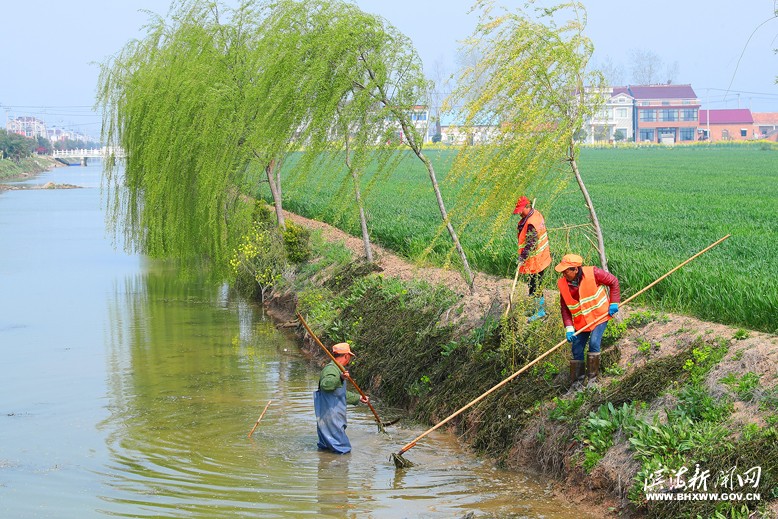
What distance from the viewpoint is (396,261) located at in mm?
21031

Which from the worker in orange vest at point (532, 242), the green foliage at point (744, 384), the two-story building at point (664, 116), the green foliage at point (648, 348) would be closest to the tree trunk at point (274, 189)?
the worker in orange vest at point (532, 242)

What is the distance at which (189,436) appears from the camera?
12.6 metres

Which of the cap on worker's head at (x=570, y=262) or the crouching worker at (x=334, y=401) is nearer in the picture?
the cap on worker's head at (x=570, y=262)

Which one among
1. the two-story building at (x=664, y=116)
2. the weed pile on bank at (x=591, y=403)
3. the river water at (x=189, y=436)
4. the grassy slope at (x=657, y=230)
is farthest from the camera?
the two-story building at (x=664, y=116)

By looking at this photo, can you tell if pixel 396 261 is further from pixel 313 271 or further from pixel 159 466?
pixel 159 466

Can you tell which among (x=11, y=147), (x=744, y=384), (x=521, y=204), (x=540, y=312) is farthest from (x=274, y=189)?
(x=11, y=147)

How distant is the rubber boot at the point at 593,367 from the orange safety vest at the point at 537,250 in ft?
7.34

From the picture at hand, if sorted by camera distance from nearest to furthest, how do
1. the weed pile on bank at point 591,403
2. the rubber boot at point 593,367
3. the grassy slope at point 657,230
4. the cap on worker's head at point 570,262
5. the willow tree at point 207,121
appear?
the weed pile on bank at point 591,403 → the cap on worker's head at point 570,262 → the rubber boot at point 593,367 → the grassy slope at point 657,230 → the willow tree at point 207,121

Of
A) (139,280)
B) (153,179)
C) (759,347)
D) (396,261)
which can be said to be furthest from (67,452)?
(139,280)

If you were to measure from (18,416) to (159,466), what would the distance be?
354cm

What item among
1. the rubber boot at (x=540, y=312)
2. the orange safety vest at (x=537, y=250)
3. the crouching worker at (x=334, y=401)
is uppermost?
the orange safety vest at (x=537, y=250)

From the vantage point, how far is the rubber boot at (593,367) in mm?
10500

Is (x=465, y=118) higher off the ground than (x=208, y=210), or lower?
higher

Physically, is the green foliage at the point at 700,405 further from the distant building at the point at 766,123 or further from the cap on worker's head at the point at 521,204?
the distant building at the point at 766,123
